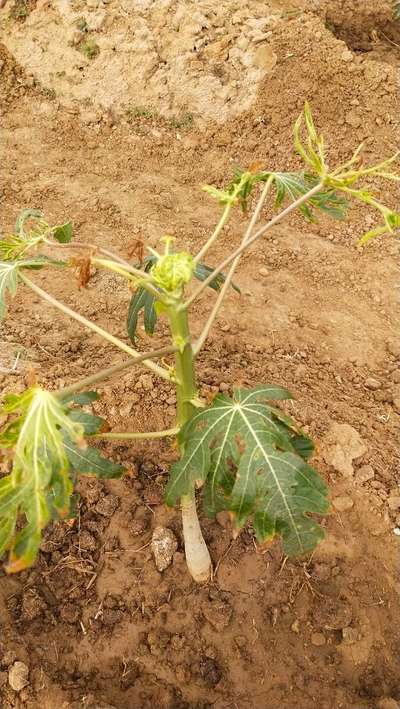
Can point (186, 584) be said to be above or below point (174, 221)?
below

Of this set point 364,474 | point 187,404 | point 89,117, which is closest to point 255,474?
point 187,404

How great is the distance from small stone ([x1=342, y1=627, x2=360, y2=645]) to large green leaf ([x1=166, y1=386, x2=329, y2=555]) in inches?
33.9

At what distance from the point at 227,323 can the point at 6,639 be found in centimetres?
198

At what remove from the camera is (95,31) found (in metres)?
4.82

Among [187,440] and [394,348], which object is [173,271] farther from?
[394,348]

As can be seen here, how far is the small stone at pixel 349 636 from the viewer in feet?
7.59

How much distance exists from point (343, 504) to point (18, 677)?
1470 millimetres

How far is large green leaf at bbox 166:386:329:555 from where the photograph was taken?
1646 mm

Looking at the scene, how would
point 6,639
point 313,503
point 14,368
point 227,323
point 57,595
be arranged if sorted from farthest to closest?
point 227,323, point 14,368, point 57,595, point 6,639, point 313,503

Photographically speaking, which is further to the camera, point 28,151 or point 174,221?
point 28,151

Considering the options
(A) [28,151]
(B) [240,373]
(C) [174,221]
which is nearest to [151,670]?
(B) [240,373]

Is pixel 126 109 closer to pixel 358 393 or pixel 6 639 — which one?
pixel 358 393

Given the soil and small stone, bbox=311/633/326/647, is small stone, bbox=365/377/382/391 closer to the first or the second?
the soil

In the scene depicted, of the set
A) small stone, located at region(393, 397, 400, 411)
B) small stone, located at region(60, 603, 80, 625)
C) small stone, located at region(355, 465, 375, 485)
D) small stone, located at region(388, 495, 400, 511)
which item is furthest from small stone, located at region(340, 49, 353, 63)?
small stone, located at region(60, 603, 80, 625)
